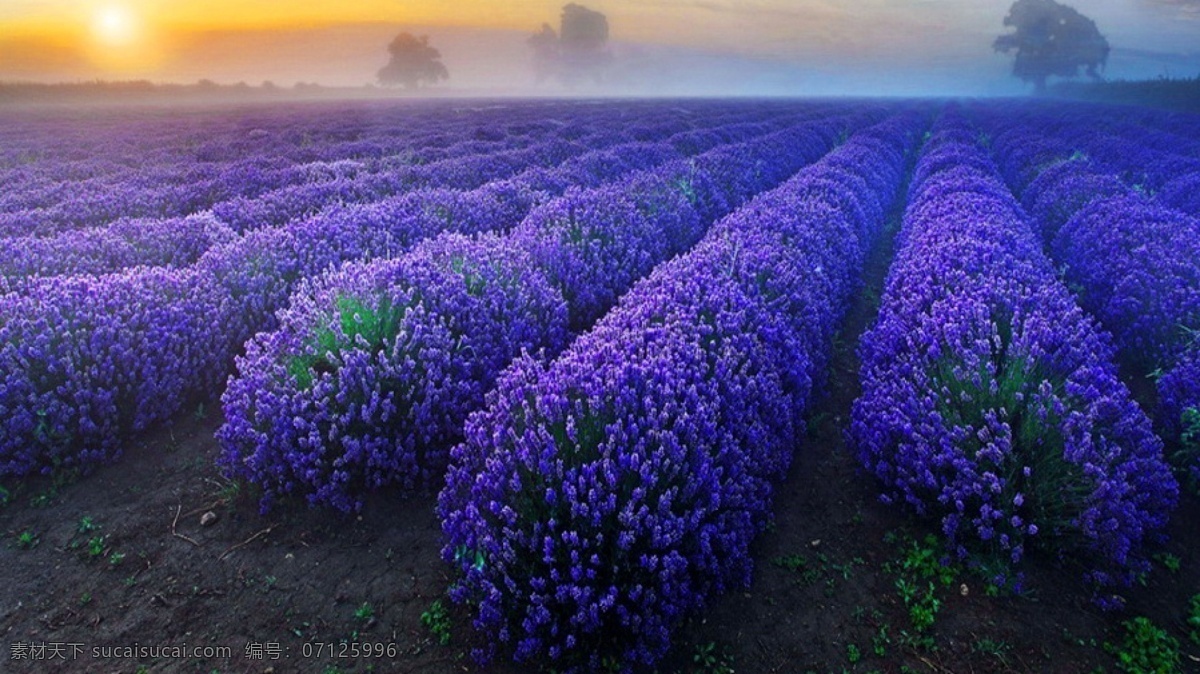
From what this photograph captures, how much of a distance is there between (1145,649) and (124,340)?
577 centimetres

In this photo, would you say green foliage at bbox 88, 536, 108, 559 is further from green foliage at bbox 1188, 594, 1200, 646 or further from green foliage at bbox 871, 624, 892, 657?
green foliage at bbox 1188, 594, 1200, 646

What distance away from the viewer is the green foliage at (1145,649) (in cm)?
251

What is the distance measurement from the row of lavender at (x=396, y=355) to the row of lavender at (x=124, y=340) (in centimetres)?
62

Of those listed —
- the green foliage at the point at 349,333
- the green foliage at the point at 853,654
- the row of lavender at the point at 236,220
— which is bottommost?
the green foliage at the point at 853,654

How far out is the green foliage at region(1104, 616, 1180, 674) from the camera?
8.24 feet

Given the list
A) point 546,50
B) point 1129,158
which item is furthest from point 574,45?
point 1129,158

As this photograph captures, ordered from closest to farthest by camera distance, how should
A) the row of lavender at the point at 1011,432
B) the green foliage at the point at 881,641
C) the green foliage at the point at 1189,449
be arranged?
the green foliage at the point at 881,641 < the row of lavender at the point at 1011,432 < the green foliage at the point at 1189,449

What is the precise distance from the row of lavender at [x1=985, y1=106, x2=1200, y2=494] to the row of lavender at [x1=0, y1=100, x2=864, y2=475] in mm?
6237

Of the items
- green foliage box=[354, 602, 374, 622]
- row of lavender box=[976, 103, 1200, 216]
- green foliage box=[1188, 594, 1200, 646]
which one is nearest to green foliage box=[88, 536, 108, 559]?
green foliage box=[354, 602, 374, 622]

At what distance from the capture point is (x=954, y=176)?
1005cm

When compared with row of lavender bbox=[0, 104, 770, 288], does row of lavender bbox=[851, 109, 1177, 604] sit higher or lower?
lower

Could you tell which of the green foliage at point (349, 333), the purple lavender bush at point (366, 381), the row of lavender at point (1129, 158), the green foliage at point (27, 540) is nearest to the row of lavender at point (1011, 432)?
the purple lavender bush at point (366, 381)

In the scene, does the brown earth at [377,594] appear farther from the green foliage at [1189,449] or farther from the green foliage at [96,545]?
the green foliage at [1189,449]

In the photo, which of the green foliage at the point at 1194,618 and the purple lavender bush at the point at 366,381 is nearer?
the green foliage at the point at 1194,618
